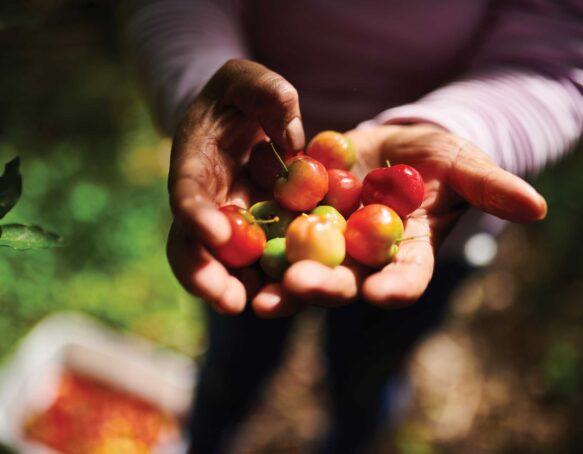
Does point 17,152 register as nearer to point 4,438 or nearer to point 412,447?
point 4,438

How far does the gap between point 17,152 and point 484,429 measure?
11.1 ft

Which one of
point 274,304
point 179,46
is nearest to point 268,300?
point 274,304

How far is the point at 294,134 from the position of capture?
1338 millimetres

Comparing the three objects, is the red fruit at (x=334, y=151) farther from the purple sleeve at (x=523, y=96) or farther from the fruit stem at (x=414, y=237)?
the fruit stem at (x=414, y=237)

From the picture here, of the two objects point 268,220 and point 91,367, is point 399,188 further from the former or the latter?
point 91,367

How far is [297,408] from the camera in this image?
3070mm

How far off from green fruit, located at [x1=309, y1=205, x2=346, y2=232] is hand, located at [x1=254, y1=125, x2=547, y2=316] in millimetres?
130

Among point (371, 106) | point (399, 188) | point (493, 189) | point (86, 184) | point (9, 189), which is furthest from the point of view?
point (86, 184)

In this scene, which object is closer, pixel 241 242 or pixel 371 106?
pixel 241 242

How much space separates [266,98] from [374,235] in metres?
0.41

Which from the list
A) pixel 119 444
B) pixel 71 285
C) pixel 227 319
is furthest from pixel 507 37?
pixel 71 285

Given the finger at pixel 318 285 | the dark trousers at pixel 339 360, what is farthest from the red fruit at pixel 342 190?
the dark trousers at pixel 339 360

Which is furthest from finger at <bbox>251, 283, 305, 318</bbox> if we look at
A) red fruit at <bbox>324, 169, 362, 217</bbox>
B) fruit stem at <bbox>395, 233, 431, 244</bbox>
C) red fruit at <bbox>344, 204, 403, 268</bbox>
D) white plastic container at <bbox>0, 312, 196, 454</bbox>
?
white plastic container at <bbox>0, 312, 196, 454</bbox>

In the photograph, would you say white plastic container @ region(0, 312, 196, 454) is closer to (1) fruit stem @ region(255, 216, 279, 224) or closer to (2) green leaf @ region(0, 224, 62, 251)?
(1) fruit stem @ region(255, 216, 279, 224)
